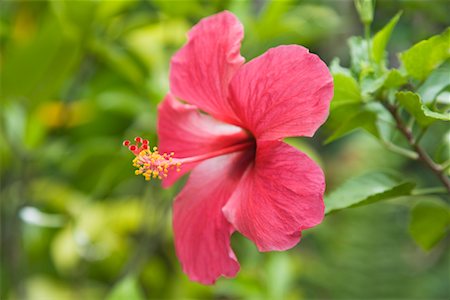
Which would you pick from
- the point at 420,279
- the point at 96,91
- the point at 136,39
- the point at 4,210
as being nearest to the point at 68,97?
the point at 96,91

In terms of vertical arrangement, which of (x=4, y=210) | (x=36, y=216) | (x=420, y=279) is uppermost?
(x=36, y=216)

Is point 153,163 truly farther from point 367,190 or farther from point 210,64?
point 367,190

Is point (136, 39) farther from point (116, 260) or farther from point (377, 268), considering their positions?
point (377, 268)

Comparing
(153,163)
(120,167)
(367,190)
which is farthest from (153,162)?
(120,167)

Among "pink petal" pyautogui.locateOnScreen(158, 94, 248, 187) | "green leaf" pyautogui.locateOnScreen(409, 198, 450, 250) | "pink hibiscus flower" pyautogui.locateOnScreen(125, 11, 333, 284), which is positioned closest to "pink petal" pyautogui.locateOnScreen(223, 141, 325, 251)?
"pink hibiscus flower" pyautogui.locateOnScreen(125, 11, 333, 284)

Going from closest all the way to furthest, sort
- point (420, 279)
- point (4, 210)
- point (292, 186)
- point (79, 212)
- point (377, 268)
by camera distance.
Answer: point (292, 186)
point (79, 212)
point (4, 210)
point (377, 268)
point (420, 279)

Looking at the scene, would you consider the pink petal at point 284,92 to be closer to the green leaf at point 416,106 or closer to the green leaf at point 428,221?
the green leaf at point 416,106

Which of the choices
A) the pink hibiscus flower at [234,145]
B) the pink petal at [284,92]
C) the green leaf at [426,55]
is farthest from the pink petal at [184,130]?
the green leaf at [426,55]
